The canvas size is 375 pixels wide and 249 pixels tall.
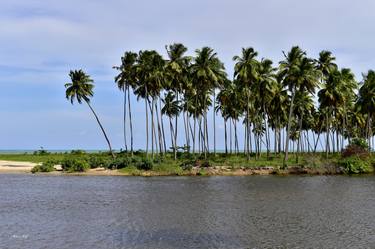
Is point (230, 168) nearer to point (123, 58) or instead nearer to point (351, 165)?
point (351, 165)

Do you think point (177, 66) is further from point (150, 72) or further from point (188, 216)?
point (188, 216)

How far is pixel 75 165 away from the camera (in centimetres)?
7781

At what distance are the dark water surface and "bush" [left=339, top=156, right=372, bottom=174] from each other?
69.0ft

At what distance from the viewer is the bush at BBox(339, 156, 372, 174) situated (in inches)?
2953

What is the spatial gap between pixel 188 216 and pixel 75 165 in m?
49.3

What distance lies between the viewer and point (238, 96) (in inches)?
3964

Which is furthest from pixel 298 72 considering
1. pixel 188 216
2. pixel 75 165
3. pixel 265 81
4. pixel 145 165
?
pixel 188 216

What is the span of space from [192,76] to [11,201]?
163 feet

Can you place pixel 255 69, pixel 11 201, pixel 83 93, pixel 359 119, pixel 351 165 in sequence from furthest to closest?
pixel 359 119, pixel 83 93, pixel 255 69, pixel 351 165, pixel 11 201

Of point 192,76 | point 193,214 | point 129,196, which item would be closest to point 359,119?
point 192,76

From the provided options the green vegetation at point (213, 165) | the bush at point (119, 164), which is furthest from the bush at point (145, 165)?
the bush at point (119, 164)

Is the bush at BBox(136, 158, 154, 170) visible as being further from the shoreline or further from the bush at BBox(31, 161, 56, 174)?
the bush at BBox(31, 161, 56, 174)

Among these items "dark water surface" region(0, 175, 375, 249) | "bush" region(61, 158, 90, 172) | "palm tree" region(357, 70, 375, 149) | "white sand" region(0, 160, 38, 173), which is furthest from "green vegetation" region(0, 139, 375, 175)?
"dark water surface" region(0, 175, 375, 249)

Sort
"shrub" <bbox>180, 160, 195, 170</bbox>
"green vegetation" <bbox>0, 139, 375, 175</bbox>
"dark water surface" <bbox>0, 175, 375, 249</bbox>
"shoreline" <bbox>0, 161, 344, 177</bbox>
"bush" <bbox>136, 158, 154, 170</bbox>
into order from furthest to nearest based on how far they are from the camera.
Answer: "bush" <bbox>136, 158, 154, 170</bbox> < "green vegetation" <bbox>0, 139, 375, 175</bbox> < "shrub" <bbox>180, 160, 195, 170</bbox> < "shoreline" <bbox>0, 161, 344, 177</bbox> < "dark water surface" <bbox>0, 175, 375, 249</bbox>
